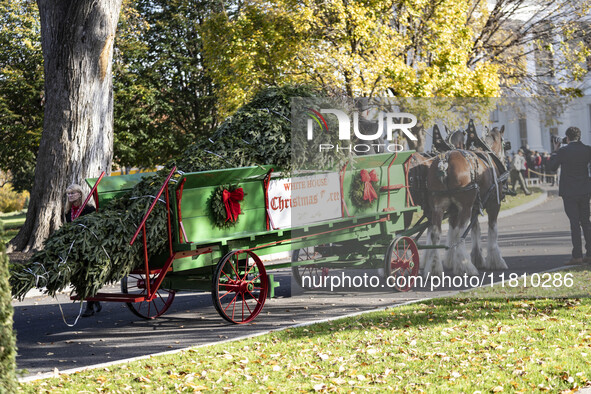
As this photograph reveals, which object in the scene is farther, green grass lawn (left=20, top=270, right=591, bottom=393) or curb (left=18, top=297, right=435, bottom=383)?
curb (left=18, top=297, right=435, bottom=383)

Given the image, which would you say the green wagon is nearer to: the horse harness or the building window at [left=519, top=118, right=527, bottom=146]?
the horse harness

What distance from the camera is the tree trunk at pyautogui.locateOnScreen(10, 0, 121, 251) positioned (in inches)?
584

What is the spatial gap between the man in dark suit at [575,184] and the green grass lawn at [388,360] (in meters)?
2.00

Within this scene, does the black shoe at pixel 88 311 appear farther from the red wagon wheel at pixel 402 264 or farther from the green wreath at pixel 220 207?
the red wagon wheel at pixel 402 264

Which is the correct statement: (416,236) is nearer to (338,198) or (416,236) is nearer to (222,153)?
(338,198)

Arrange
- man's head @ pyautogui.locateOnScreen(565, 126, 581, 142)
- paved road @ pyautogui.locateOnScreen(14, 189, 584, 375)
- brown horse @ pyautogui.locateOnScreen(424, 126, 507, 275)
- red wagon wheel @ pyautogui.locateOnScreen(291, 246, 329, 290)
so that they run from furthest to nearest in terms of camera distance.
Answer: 1. red wagon wheel @ pyautogui.locateOnScreen(291, 246, 329, 290)
2. brown horse @ pyautogui.locateOnScreen(424, 126, 507, 275)
3. man's head @ pyautogui.locateOnScreen(565, 126, 581, 142)
4. paved road @ pyautogui.locateOnScreen(14, 189, 584, 375)

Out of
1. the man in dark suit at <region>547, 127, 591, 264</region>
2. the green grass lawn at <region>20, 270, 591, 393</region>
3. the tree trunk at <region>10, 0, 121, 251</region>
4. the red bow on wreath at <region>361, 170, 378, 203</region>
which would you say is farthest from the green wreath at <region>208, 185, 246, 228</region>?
the tree trunk at <region>10, 0, 121, 251</region>

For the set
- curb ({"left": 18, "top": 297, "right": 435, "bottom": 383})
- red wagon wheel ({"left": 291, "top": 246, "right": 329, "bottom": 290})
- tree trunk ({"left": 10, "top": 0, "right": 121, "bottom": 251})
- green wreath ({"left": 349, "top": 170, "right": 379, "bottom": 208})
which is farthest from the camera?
tree trunk ({"left": 10, "top": 0, "right": 121, "bottom": 251})

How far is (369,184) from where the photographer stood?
35.8 feet

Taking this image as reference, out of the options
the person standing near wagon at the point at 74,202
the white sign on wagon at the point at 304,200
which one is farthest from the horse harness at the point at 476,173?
the person standing near wagon at the point at 74,202

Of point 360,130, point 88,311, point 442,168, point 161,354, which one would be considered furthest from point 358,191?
point 161,354

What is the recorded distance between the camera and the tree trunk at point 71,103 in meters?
14.8

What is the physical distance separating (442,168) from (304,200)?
2.51 metres

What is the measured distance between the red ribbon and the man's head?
15.5 ft
